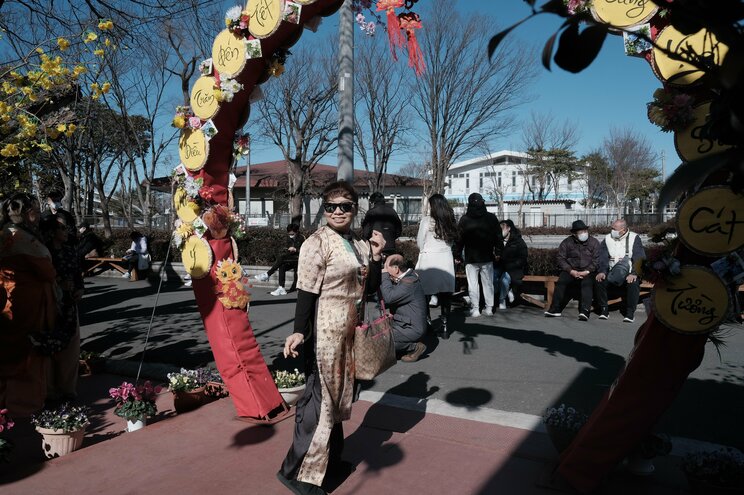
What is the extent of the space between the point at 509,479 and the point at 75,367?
4.18m

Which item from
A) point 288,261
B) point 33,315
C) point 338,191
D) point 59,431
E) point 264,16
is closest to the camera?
point 338,191

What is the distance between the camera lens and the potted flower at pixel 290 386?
16.2 ft

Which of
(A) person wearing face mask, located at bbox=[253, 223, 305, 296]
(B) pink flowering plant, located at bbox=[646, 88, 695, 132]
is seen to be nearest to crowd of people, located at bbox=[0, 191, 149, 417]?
(B) pink flowering plant, located at bbox=[646, 88, 695, 132]

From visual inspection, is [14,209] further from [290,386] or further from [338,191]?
[338,191]

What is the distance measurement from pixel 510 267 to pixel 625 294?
1.88 meters

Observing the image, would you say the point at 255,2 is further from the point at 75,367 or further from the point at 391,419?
the point at 75,367

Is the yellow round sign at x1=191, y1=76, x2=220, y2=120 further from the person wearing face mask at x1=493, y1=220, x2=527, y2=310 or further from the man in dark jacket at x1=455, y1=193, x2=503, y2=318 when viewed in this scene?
the person wearing face mask at x1=493, y1=220, x2=527, y2=310

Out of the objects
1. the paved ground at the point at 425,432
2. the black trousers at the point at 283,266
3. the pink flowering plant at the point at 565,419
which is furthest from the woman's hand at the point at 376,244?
the black trousers at the point at 283,266

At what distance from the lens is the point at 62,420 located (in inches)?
160

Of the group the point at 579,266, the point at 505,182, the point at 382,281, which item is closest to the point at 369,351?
the point at 382,281

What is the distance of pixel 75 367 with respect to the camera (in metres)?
5.45

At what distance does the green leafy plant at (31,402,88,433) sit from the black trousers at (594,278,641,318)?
24.5 ft

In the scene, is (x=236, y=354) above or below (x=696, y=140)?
below

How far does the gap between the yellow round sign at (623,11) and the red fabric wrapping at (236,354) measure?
329cm
